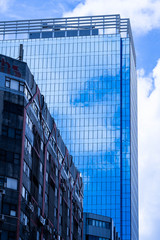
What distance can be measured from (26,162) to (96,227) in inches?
2973

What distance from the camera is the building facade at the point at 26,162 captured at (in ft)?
262

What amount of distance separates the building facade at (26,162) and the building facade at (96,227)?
50.3 meters

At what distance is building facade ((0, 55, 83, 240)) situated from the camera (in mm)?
79875

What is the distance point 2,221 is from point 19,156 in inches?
368

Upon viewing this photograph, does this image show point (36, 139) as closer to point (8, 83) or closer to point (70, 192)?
point (8, 83)

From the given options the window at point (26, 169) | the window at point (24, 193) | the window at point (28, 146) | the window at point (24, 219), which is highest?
the window at point (28, 146)

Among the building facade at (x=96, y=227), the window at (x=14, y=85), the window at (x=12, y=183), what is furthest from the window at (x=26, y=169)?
the building facade at (x=96, y=227)

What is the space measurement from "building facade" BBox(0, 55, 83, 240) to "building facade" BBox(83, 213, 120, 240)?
5031 centimetres

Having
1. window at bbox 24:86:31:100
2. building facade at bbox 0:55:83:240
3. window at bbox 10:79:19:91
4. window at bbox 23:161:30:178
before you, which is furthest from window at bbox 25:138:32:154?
window at bbox 10:79:19:91

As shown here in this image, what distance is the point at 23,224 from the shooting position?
81562mm

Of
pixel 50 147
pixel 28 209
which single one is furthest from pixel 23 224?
pixel 50 147

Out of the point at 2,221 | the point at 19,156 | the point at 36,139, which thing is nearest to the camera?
the point at 2,221

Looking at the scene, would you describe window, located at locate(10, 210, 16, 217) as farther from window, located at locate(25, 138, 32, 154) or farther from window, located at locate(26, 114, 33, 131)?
window, located at locate(26, 114, 33, 131)

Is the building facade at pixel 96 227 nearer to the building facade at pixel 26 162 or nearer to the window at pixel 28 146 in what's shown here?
the building facade at pixel 26 162
